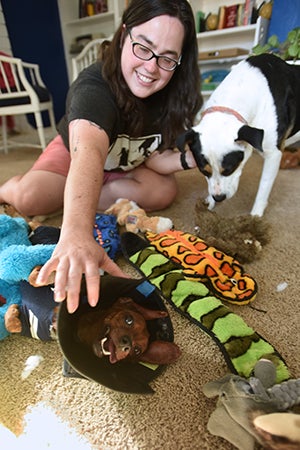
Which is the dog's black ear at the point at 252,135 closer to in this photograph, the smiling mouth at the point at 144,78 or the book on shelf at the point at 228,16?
the smiling mouth at the point at 144,78

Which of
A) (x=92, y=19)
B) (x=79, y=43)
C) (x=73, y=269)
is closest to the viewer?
(x=73, y=269)

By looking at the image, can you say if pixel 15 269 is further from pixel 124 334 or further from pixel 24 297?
pixel 124 334

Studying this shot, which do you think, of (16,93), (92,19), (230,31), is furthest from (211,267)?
(92,19)

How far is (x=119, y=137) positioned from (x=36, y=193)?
0.37 meters

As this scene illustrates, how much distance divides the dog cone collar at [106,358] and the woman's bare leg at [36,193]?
2.32 ft

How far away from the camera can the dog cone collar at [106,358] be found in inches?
15.8

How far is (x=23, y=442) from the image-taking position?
46 centimetres

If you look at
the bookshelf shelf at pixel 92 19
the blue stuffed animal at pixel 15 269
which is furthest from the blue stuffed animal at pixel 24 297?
the bookshelf shelf at pixel 92 19

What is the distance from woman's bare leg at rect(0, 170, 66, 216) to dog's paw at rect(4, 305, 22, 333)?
1.91 feet

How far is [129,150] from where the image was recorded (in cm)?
117

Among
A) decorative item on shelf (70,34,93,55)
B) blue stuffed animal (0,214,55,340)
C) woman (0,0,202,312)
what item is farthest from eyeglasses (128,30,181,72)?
decorative item on shelf (70,34,93,55)

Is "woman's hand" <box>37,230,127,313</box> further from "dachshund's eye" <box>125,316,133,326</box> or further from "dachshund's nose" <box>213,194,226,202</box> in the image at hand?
"dachshund's nose" <box>213,194,226,202</box>

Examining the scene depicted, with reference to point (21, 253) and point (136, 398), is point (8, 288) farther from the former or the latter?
point (136, 398)

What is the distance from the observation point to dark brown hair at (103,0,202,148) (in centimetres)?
80
